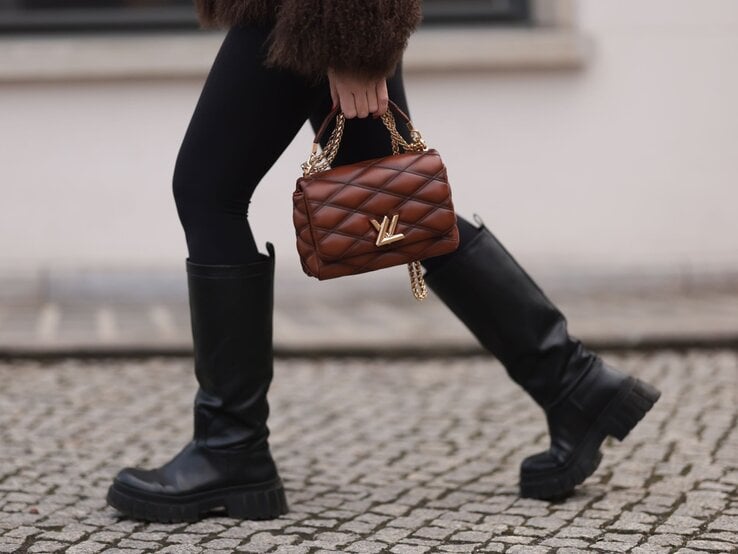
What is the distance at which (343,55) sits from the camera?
2.46 m

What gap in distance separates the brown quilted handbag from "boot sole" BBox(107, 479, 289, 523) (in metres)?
0.50

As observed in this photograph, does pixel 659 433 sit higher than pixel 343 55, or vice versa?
pixel 343 55

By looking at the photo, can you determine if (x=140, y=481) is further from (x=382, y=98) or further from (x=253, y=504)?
(x=382, y=98)

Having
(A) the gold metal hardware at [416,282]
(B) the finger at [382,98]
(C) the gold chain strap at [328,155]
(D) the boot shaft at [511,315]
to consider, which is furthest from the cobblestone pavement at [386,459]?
(B) the finger at [382,98]

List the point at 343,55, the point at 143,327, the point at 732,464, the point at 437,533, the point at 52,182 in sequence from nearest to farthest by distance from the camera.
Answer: the point at 343,55 < the point at 437,533 < the point at 732,464 < the point at 143,327 < the point at 52,182

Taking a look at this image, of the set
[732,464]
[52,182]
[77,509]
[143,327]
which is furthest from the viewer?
[52,182]

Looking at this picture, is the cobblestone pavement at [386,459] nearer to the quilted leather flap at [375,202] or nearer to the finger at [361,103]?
the quilted leather flap at [375,202]

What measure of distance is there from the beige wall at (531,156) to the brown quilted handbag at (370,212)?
Result: 3.35 m

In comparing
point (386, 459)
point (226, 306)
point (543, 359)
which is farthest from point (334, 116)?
point (386, 459)

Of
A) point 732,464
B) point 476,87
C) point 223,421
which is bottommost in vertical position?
point 732,464

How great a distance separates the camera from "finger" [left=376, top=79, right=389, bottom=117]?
2596mm

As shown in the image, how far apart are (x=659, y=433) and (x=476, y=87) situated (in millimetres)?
2798

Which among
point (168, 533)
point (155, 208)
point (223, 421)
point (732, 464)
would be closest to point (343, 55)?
point (223, 421)

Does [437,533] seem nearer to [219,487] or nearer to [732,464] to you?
[219,487]
